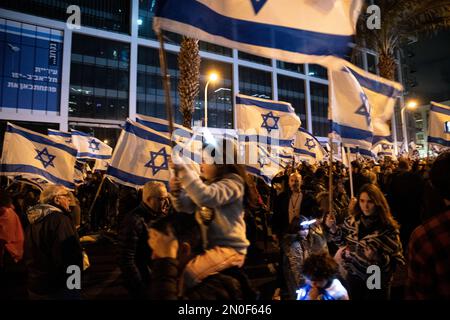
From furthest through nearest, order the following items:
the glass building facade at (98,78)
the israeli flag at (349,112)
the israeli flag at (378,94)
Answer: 1. the glass building facade at (98,78)
2. the israeli flag at (378,94)
3. the israeli flag at (349,112)

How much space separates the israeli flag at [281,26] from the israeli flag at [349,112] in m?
1.34

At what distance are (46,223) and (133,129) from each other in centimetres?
303

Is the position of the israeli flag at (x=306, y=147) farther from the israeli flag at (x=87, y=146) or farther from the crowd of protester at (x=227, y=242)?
the israeli flag at (x=87, y=146)

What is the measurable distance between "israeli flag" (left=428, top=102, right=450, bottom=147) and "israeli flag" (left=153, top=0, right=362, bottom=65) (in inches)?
327

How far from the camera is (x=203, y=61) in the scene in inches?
1704

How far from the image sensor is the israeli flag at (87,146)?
11.4m

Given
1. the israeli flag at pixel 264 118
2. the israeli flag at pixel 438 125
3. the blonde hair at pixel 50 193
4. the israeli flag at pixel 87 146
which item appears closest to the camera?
the blonde hair at pixel 50 193

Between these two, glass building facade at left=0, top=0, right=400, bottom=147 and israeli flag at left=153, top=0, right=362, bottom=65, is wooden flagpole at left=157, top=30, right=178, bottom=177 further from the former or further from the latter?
glass building facade at left=0, top=0, right=400, bottom=147

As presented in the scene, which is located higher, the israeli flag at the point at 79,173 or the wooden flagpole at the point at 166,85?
the israeli flag at the point at 79,173

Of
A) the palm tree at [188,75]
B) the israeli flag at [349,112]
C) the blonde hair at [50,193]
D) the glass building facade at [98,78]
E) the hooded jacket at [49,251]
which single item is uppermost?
the glass building facade at [98,78]

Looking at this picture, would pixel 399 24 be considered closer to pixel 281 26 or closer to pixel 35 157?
pixel 281 26

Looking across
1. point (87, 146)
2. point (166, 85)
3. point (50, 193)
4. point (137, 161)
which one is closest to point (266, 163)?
point (137, 161)

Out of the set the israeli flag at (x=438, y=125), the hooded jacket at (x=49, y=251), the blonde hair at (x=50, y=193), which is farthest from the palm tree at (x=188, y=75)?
the hooded jacket at (x=49, y=251)
